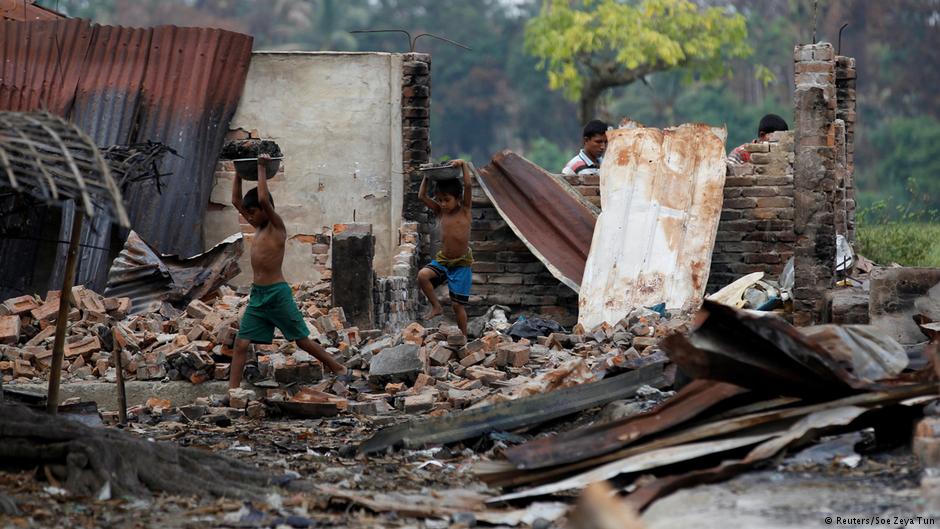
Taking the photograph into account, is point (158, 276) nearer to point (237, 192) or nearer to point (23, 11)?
point (237, 192)

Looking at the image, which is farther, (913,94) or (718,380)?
(913,94)

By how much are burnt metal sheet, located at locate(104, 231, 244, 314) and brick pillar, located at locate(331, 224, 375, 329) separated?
61.2 inches

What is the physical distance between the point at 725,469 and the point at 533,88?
1686 inches

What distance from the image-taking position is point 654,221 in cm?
1222

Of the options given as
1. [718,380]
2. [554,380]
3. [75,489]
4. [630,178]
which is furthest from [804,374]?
[630,178]

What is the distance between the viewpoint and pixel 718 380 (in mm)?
6453

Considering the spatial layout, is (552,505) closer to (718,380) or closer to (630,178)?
(718,380)

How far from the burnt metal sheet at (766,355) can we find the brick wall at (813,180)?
4.61 meters

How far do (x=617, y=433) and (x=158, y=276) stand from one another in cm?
680

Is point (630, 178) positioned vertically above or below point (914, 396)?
above

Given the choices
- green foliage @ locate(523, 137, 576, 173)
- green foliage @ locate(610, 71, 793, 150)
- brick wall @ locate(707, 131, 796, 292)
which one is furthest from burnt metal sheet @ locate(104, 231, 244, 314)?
green foliage @ locate(523, 137, 576, 173)

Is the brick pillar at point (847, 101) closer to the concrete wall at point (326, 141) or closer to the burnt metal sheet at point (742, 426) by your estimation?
the concrete wall at point (326, 141)

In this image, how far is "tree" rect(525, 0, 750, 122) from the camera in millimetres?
28953

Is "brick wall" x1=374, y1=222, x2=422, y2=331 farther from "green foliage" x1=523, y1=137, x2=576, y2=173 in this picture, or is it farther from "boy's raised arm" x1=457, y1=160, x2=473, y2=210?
"green foliage" x1=523, y1=137, x2=576, y2=173
